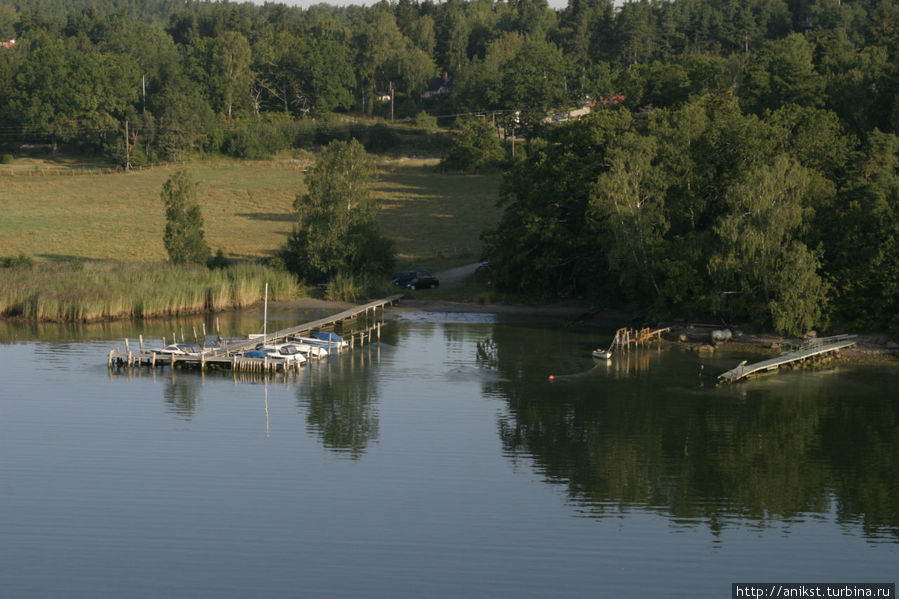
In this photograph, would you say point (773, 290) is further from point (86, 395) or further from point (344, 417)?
point (86, 395)

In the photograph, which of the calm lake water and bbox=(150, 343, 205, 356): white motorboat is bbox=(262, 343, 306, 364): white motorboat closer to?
the calm lake water

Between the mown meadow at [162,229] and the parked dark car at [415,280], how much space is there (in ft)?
29.1

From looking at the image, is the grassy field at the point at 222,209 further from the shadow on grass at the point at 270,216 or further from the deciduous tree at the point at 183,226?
the deciduous tree at the point at 183,226

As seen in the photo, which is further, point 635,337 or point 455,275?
point 455,275

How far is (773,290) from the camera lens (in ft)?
214

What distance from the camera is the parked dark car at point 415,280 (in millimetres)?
90062

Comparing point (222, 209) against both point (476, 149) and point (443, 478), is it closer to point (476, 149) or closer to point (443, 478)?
point (476, 149)

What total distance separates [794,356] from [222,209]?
3298 inches

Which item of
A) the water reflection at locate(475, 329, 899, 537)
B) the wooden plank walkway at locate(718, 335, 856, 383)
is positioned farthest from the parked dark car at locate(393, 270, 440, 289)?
the wooden plank walkway at locate(718, 335, 856, 383)

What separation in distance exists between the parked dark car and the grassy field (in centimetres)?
1008

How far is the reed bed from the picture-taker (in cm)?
7725

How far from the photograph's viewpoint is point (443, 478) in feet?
137

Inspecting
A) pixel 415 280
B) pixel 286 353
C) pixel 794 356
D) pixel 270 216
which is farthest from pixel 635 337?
pixel 270 216

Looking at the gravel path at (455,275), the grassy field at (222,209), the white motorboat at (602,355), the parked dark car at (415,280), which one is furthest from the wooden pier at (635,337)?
the grassy field at (222,209)
